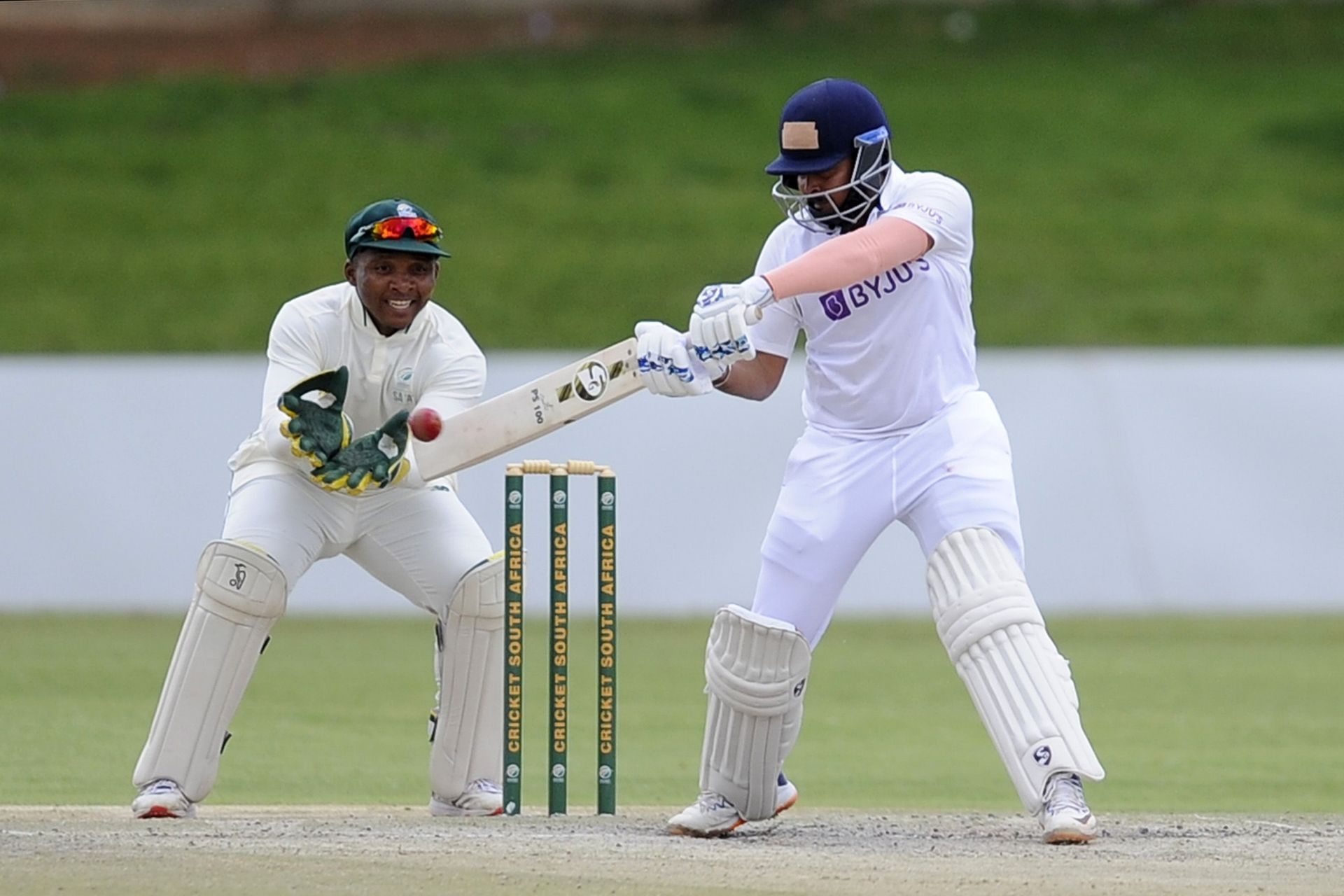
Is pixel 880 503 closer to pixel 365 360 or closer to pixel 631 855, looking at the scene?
pixel 631 855

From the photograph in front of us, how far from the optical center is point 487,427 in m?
4.57

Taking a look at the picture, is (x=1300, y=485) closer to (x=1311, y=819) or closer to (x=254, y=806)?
(x=1311, y=819)

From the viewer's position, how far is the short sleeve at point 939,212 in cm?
446

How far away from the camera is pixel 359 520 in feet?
16.8

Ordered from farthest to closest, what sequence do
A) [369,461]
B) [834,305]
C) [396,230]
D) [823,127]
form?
[396,230]
[369,461]
[834,305]
[823,127]

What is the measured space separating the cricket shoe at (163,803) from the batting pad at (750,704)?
3.87 ft

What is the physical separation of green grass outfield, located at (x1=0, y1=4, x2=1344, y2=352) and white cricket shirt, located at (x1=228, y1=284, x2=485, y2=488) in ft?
28.9

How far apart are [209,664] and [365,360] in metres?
0.79

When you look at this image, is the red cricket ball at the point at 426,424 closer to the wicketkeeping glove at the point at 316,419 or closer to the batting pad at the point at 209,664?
the wicketkeeping glove at the point at 316,419

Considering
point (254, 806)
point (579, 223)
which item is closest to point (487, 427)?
point (254, 806)

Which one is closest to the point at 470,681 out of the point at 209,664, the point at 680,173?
the point at 209,664

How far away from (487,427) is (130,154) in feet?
43.4

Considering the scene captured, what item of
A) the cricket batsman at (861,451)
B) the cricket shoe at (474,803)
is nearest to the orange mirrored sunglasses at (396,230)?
the cricket batsman at (861,451)

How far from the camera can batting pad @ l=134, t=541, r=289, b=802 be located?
16.0 feet
